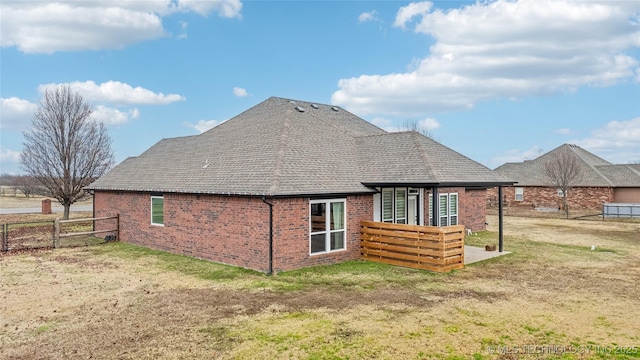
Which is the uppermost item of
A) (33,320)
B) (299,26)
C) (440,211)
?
(299,26)

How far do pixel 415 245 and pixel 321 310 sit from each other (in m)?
5.44

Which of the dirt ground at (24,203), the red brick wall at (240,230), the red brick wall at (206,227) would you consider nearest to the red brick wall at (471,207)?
the red brick wall at (240,230)

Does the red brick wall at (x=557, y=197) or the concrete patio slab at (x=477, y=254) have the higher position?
the red brick wall at (x=557, y=197)

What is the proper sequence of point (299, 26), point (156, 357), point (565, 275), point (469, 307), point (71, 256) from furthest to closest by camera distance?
point (299, 26)
point (71, 256)
point (565, 275)
point (469, 307)
point (156, 357)

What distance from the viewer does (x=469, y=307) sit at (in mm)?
9547

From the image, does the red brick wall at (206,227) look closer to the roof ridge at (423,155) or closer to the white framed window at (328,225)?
the white framed window at (328,225)

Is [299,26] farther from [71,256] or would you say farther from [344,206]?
[71,256]

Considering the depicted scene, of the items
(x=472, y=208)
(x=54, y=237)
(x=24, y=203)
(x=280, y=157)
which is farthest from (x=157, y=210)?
(x=24, y=203)

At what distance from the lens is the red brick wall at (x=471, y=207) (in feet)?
71.3

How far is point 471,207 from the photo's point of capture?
22.9 m

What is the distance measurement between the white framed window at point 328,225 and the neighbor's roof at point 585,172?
28.3m

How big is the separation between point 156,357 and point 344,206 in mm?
8815

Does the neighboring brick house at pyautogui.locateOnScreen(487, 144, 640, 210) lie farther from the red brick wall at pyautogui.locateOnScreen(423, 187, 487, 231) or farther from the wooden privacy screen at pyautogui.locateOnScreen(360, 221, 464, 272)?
the wooden privacy screen at pyautogui.locateOnScreen(360, 221, 464, 272)

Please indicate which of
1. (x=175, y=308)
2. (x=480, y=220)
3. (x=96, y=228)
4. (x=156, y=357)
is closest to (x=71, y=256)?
(x=96, y=228)
